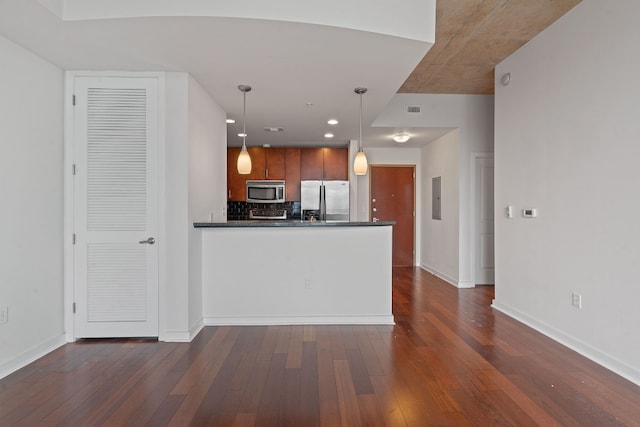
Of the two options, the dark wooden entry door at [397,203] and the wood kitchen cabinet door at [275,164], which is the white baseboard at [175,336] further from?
the dark wooden entry door at [397,203]

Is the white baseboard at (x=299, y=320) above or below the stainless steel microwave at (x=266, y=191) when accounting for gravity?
below

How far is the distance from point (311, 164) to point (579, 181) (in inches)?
169

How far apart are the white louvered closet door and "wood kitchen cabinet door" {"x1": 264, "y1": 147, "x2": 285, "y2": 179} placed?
3.37 m

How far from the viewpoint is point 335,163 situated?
6387 millimetres

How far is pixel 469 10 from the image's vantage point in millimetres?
2846

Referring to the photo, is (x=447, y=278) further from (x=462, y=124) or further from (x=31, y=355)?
(x=31, y=355)

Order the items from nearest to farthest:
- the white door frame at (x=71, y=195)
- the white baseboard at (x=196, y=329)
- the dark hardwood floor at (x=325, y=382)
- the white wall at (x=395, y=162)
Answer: the dark hardwood floor at (x=325, y=382)
the white door frame at (x=71, y=195)
the white baseboard at (x=196, y=329)
the white wall at (x=395, y=162)

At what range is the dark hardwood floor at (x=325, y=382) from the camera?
1.92m

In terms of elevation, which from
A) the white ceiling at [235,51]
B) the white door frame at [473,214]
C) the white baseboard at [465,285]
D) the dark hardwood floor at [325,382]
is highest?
the white ceiling at [235,51]

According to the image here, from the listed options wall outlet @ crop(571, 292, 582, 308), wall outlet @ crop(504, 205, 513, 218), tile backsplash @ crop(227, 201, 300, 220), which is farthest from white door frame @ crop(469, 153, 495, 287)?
tile backsplash @ crop(227, 201, 300, 220)

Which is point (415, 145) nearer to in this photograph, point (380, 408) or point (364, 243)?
point (364, 243)

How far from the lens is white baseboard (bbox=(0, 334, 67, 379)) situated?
2.42 meters

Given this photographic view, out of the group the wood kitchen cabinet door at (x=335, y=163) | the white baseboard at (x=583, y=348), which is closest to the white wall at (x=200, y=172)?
the wood kitchen cabinet door at (x=335, y=163)

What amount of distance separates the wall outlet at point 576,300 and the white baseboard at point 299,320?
153 cm
